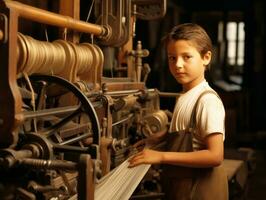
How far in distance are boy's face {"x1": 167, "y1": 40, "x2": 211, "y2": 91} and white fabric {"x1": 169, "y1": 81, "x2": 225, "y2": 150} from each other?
5 centimetres

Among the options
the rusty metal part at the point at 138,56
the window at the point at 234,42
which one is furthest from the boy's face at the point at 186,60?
the window at the point at 234,42

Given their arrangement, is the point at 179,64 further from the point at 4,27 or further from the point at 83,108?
the point at 4,27

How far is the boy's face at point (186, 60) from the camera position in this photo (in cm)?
167

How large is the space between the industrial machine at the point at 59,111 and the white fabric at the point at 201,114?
282mm

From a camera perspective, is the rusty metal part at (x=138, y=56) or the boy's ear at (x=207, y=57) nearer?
the boy's ear at (x=207, y=57)

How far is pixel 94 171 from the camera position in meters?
1.22

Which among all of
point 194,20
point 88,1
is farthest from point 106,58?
point 194,20

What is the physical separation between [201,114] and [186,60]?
197 millimetres

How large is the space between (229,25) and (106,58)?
19.1 feet

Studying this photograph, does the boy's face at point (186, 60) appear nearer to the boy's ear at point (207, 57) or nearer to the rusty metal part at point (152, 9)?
the boy's ear at point (207, 57)

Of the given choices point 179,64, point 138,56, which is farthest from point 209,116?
point 138,56

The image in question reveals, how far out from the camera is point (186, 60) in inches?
66.0

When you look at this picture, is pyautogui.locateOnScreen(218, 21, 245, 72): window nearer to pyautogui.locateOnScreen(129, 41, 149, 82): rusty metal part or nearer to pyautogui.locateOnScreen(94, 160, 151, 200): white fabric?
pyautogui.locateOnScreen(129, 41, 149, 82): rusty metal part

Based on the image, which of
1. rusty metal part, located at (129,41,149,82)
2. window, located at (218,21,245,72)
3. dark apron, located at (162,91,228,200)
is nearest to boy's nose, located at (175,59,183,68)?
dark apron, located at (162,91,228,200)
